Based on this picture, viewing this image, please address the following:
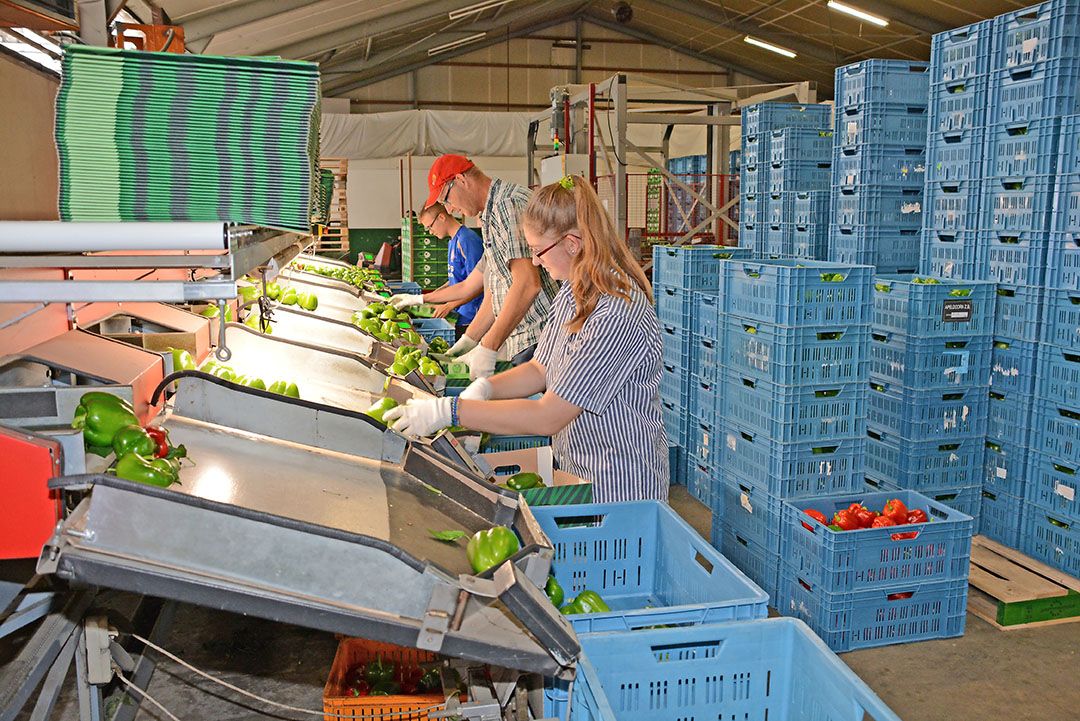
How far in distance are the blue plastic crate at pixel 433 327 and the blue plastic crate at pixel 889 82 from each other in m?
3.64

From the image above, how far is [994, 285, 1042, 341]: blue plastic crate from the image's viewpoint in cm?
496

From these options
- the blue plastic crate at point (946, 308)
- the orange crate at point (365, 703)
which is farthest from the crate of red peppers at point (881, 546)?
the orange crate at point (365, 703)

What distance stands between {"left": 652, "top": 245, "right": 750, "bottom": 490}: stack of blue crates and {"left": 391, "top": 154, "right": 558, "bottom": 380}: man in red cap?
4.13 feet

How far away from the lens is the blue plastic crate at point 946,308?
16.7 ft

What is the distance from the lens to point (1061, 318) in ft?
15.8

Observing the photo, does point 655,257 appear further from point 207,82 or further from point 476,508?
point 207,82

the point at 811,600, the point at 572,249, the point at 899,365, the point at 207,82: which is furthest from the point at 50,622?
the point at 899,365

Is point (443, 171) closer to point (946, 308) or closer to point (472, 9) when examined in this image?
point (946, 308)

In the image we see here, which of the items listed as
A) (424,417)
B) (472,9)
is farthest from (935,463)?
(472,9)

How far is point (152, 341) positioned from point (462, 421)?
1.32m

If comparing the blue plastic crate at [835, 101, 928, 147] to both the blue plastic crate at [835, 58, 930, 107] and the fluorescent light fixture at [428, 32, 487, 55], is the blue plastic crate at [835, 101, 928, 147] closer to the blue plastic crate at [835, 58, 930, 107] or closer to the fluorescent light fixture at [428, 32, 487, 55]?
the blue plastic crate at [835, 58, 930, 107]

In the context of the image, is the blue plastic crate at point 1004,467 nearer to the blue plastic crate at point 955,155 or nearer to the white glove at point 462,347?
the blue plastic crate at point 955,155

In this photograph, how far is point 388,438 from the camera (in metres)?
2.75

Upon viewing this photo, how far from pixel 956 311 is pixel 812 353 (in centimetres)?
120
